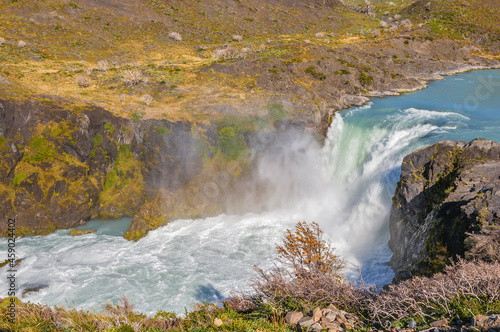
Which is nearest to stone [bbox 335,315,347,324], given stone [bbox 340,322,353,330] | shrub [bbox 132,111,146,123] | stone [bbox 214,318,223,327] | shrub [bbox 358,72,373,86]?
stone [bbox 340,322,353,330]

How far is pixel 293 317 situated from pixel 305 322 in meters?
0.57

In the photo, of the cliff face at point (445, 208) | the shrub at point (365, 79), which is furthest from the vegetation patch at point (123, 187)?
the shrub at point (365, 79)

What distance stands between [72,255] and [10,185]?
765 centimetres

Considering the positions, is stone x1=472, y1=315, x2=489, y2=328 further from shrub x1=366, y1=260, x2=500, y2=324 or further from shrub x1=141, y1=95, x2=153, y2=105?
shrub x1=141, y1=95, x2=153, y2=105

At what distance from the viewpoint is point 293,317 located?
30.5ft

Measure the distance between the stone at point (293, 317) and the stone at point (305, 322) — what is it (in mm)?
179

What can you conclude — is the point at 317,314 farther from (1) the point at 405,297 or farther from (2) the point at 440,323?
(2) the point at 440,323

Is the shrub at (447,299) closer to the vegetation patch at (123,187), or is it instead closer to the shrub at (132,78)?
the vegetation patch at (123,187)

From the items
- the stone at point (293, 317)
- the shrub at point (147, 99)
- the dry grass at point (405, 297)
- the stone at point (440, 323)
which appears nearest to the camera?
the stone at point (440, 323)

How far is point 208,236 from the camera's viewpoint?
23.2 m

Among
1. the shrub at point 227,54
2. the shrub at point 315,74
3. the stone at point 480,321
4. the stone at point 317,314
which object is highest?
the shrub at point 227,54

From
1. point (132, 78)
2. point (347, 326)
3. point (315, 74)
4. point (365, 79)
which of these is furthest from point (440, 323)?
point (365, 79)

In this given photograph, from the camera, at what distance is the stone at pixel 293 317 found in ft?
30.1

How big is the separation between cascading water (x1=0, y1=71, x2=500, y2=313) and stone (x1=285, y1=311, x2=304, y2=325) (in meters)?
8.76
